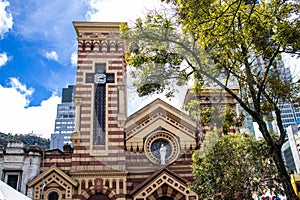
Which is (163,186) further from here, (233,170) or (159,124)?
(233,170)

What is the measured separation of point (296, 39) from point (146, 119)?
468 inches

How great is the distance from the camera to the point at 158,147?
61.5ft

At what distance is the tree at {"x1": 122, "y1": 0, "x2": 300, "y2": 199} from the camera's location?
28.6 feet

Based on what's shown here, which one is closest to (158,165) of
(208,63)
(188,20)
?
(208,63)

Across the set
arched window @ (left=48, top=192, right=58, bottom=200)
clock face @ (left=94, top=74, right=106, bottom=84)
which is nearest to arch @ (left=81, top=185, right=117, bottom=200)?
arched window @ (left=48, top=192, right=58, bottom=200)

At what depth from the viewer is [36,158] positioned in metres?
17.7

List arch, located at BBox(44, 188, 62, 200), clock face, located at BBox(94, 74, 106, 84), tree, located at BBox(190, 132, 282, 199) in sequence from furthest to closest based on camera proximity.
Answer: clock face, located at BBox(94, 74, 106, 84) → arch, located at BBox(44, 188, 62, 200) → tree, located at BBox(190, 132, 282, 199)

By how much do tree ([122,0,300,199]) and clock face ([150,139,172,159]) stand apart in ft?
28.7

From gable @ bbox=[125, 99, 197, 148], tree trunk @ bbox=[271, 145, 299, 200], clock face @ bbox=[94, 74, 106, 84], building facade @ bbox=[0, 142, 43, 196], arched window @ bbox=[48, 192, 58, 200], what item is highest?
clock face @ bbox=[94, 74, 106, 84]

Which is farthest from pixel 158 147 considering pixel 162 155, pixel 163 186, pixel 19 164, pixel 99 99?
pixel 19 164

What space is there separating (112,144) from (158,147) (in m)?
2.81

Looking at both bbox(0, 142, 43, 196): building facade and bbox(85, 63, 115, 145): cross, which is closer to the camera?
bbox(0, 142, 43, 196): building facade

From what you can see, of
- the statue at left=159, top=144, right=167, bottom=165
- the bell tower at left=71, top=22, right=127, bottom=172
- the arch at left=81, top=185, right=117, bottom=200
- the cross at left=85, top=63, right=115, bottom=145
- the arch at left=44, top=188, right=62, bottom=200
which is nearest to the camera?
the arch at left=44, top=188, right=62, bottom=200

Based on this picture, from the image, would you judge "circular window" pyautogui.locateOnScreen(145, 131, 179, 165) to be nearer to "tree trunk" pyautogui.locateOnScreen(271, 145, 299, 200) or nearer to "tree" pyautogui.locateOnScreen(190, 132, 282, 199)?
"tree" pyautogui.locateOnScreen(190, 132, 282, 199)
